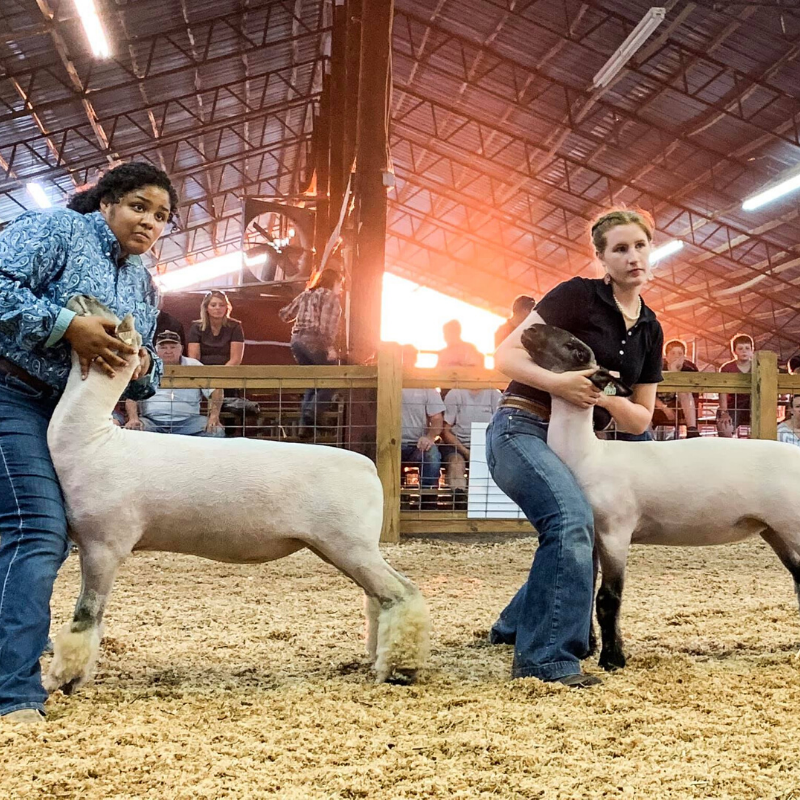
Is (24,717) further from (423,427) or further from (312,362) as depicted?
(312,362)

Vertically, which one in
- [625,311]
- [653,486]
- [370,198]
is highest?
[370,198]

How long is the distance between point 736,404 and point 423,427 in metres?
2.58

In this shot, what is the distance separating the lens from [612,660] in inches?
127

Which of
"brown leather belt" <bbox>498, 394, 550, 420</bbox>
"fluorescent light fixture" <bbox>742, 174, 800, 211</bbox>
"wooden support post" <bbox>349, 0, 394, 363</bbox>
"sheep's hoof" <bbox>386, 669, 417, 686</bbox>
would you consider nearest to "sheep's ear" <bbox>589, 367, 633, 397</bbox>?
"brown leather belt" <bbox>498, 394, 550, 420</bbox>

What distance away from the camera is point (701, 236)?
2259 centimetres

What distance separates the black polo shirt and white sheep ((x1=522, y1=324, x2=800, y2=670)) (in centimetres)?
11

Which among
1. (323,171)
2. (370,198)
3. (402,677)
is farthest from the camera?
(323,171)

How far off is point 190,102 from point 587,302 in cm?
1874

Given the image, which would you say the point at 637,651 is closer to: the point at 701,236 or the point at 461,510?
the point at 461,510

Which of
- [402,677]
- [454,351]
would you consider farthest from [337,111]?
[402,677]

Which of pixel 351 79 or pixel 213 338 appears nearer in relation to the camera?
pixel 213 338

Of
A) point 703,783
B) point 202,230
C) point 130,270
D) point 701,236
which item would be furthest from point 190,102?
point 703,783

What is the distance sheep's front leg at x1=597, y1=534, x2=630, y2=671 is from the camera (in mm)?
3197

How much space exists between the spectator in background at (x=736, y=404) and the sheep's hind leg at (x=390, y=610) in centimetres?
477
